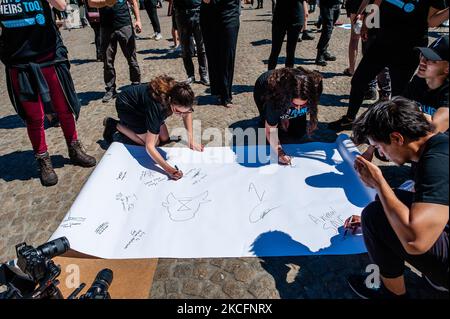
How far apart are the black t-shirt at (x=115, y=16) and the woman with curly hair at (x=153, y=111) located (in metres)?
1.55

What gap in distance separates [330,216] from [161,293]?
1.26 m

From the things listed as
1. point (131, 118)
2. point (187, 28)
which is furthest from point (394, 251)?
point (187, 28)

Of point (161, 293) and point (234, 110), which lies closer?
point (161, 293)

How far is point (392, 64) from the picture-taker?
3.12 metres

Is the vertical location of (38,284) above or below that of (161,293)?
above

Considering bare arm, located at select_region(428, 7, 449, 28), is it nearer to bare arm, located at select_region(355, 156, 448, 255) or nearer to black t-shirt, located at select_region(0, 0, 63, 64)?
bare arm, located at select_region(355, 156, 448, 255)

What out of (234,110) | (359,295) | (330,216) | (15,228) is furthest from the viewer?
(234,110)

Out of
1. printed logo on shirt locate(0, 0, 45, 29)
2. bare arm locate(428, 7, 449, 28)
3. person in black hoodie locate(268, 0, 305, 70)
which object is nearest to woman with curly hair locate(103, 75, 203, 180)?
printed logo on shirt locate(0, 0, 45, 29)

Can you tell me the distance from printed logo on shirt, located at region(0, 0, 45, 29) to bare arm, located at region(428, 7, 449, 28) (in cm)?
316

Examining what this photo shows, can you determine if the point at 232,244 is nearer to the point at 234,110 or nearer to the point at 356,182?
the point at 356,182

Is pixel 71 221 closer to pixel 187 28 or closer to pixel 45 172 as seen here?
pixel 45 172

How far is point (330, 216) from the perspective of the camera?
2.42 meters
